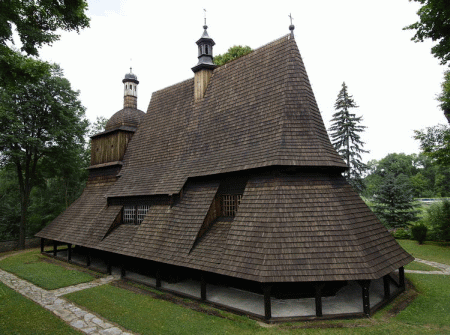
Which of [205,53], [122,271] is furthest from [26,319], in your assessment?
[205,53]

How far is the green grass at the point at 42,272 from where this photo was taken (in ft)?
38.2

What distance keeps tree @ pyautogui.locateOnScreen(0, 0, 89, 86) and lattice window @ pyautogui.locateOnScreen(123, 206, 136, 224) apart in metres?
7.15

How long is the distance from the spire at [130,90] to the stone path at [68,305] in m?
12.0

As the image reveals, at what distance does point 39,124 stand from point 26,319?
16.8m

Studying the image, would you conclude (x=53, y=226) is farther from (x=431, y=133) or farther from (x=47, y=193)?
(x=431, y=133)

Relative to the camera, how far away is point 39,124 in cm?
2038

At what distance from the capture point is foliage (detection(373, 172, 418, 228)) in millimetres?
22859

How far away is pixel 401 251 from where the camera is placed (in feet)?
30.2

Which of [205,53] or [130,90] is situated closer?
[205,53]

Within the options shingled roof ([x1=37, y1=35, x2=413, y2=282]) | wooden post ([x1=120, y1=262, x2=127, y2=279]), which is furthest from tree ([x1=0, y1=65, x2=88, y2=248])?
wooden post ([x1=120, y1=262, x2=127, y2=279])

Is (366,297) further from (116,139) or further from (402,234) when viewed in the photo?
(402,234)

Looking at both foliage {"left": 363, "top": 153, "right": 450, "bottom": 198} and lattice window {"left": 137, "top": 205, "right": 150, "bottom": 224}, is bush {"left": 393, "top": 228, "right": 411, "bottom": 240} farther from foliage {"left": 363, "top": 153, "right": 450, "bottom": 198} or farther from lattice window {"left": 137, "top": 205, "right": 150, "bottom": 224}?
lattice window {"left": 137, "top": 205, "right": 150, "bottom": 224}

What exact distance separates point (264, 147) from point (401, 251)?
5.99 meters

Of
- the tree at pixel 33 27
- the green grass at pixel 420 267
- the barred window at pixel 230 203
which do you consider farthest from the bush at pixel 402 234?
the tree at pixel 33 27
